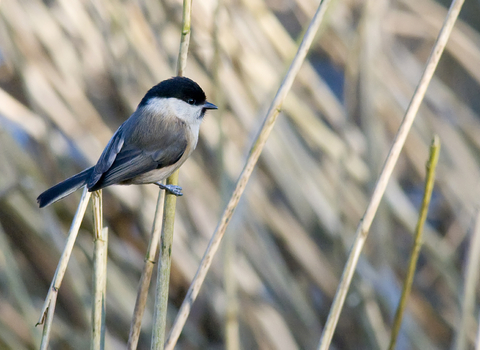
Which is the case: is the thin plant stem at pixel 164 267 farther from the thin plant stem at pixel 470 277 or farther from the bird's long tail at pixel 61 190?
the thin plant stem at pixel 470 277

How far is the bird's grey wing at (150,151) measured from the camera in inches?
41.8

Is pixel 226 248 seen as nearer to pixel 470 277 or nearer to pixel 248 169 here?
pixel 248 169

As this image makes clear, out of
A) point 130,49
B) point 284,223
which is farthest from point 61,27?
point 284,223

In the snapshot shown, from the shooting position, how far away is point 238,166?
153 centimetres

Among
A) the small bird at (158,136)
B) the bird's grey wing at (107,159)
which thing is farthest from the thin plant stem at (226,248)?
the bird's grey wing at (107,159)

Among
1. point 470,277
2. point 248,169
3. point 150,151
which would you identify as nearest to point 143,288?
point 248,169

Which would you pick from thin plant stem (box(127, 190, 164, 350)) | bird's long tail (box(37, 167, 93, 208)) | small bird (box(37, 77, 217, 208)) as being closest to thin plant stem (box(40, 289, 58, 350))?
thin plant stem (box(127, 190, 164, 350))

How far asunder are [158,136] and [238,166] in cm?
46

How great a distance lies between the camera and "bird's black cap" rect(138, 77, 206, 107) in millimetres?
1029

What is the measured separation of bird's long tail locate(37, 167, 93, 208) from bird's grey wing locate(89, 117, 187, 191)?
7 cm

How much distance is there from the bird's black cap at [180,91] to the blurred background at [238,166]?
236mm

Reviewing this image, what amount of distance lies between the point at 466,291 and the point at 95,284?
30.6 inches

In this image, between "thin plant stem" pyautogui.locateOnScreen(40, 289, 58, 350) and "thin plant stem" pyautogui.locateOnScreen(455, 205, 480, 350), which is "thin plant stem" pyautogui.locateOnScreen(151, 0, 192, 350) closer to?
"thin plant stem" pyautogui.locateOnScreen(40, 289, 58, 350)

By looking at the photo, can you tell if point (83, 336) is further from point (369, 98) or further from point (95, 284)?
point (369, 98)
